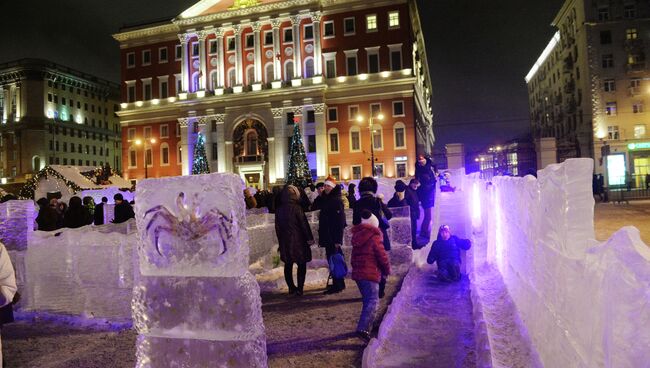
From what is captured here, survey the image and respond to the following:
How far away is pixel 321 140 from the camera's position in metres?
44.1

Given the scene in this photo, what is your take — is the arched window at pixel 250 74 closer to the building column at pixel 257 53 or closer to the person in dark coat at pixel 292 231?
the building column at pixel 257 53

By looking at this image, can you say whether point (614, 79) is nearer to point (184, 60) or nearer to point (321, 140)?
point (321, 140)

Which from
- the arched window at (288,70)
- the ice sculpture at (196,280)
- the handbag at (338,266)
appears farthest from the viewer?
the arched window at (288,70)

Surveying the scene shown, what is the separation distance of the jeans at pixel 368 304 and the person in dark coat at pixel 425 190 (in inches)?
286

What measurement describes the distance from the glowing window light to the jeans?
197ft

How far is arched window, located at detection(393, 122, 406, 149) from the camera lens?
43.4 m

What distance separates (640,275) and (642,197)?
28.0 meters

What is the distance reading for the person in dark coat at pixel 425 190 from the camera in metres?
12.8

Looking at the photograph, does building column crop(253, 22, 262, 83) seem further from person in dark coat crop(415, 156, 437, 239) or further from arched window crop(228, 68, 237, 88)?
person in dark coat crop(415, 156, 437, 239)

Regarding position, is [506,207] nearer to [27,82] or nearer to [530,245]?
[530,245]

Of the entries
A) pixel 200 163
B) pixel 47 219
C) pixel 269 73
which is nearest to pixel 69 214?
pixel 47 219

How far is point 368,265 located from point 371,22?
139ft

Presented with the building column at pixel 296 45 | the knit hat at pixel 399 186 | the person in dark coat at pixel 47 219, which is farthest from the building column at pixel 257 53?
the person in dark coat at pixel 47 219

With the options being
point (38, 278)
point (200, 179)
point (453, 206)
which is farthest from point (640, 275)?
point (453, 206)
